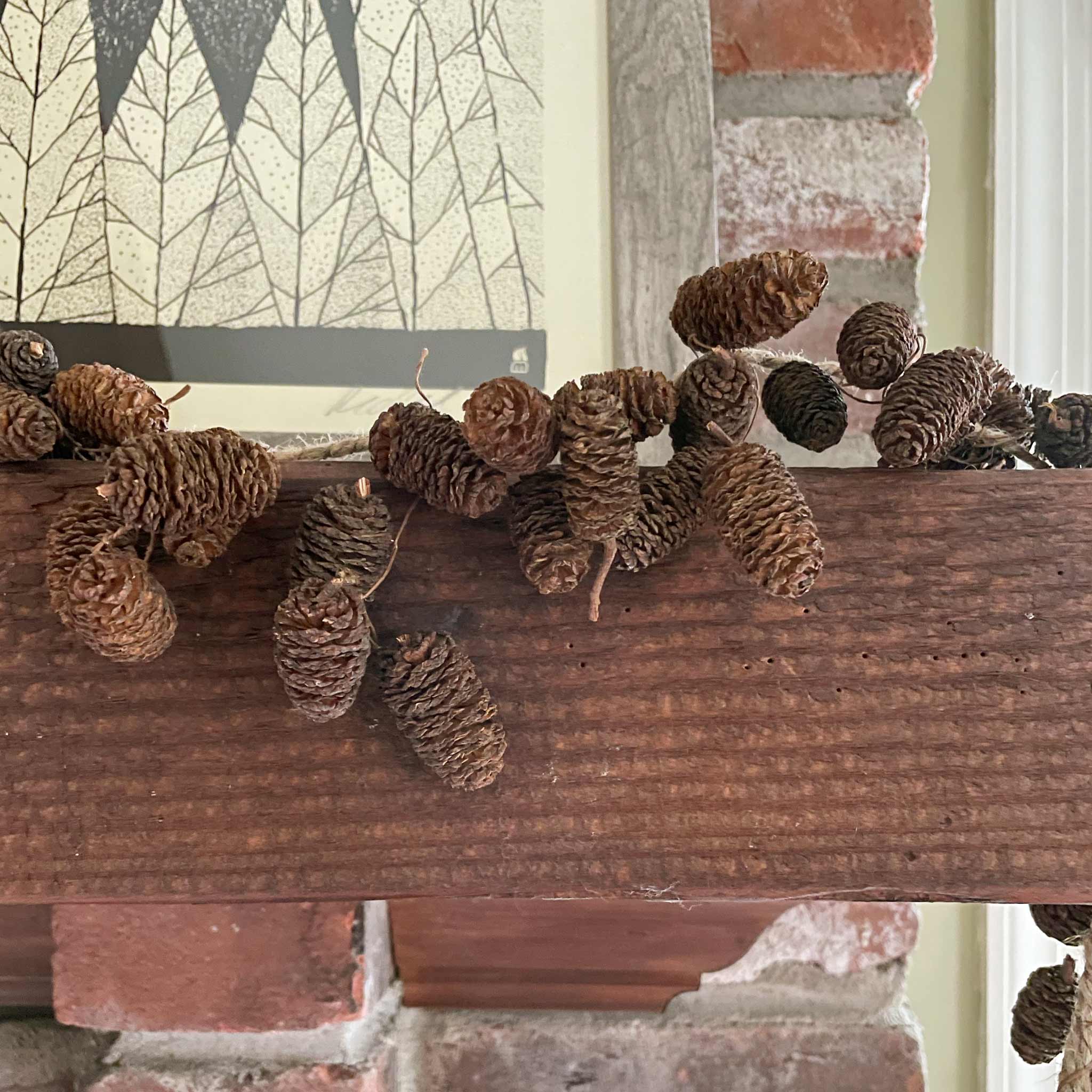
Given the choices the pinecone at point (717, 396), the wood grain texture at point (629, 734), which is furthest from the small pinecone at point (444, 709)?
the pinecone at point (717, 396)

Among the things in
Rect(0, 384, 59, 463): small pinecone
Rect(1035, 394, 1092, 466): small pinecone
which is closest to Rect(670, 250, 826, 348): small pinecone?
Rect(1035, 394, 1092, 466): small pinecone

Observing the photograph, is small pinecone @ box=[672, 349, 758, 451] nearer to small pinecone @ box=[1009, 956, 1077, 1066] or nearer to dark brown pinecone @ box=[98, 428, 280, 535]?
dark brown pinecone @ box=[98, 428, 280, 535]

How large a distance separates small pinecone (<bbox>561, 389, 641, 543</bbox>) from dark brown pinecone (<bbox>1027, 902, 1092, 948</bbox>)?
0.27 metres

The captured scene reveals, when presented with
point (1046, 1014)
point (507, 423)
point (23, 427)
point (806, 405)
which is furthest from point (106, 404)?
point (1046, 1014)

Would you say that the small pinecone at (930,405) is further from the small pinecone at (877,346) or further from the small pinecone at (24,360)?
the small pinecone at (24,360)

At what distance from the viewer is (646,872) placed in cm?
28

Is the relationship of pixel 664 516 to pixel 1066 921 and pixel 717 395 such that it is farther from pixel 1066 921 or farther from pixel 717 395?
pixel 1066 921

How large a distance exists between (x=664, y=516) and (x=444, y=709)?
0.32 ft

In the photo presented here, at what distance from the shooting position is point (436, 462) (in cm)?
27

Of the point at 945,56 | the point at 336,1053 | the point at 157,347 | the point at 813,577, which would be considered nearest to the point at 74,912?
the point at 336,1053

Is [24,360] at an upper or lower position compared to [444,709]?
upper

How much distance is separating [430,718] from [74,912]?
0.37 m

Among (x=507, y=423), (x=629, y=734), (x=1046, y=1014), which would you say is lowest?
(x=1046, y=1014)

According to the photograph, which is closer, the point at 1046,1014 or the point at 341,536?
the point at 341,536
